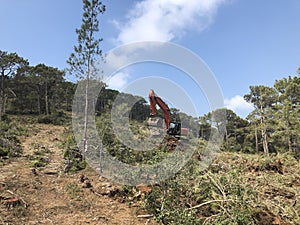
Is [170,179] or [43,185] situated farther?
[43,185]

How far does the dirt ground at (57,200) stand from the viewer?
4297mm

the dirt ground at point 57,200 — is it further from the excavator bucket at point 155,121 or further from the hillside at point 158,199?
the excavator bucket at point 155,121

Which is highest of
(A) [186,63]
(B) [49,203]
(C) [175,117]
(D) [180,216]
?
(A) [186,63]

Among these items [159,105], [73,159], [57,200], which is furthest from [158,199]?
[73,159]

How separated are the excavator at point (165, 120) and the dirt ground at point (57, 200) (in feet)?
6.69

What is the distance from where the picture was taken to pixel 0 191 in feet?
16.8

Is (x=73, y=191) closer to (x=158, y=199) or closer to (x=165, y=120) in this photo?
(x=158, y=199)

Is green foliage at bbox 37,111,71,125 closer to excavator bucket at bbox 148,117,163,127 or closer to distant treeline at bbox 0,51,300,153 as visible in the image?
distant treeline at bbox 0,51,300,153

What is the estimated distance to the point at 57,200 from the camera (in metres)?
5.20

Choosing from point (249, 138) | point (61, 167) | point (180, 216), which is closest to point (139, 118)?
point (61, 167)

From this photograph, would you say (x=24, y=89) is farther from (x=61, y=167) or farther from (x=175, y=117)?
(x=175, y=117)

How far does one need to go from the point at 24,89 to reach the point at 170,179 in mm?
23712

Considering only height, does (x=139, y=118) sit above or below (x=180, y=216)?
above

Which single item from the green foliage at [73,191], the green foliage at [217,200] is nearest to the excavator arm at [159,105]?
the green foliage at [217,200]
